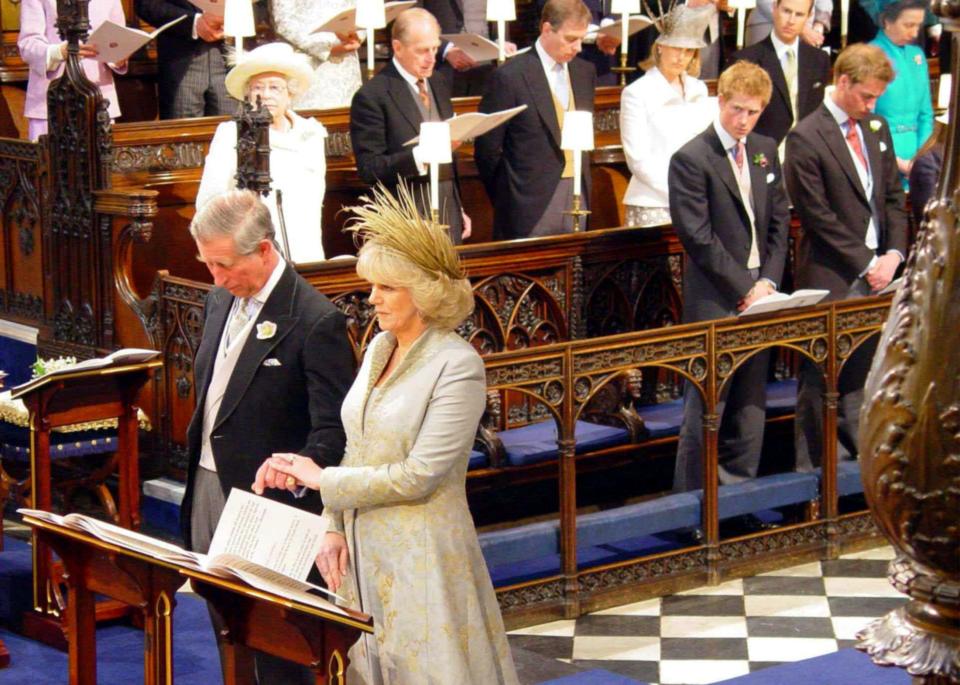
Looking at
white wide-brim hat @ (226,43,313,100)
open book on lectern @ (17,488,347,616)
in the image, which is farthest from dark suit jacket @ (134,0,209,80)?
open book on lectern @ (17,488,347,616)

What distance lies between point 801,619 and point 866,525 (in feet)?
3.25

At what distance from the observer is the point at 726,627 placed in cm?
563

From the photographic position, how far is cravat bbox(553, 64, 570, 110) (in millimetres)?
7426

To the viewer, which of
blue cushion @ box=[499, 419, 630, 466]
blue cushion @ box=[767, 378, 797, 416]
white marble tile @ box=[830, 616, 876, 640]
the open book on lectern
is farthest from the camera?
blue cushion @ box=[767, 378, 797, 416]

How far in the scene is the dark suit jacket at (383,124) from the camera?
6.75 m

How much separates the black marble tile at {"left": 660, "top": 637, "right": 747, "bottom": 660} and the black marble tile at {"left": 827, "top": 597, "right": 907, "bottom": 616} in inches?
19.4

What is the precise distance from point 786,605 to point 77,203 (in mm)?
3296

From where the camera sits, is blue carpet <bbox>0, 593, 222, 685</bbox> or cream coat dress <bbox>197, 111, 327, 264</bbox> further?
cream coat dress <bbox>197, 111, 327, 264</bbox>

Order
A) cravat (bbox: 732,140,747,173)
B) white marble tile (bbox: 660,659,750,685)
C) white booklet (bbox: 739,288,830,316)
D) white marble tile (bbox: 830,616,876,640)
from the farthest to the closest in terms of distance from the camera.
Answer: cravat (bbox: 732,140,747,173)
white booklet (bbox: 739,288,830,316)
white marble tile (bbox: 830,616,876,640)
white marble tile (bbox: 660,659,750,685)

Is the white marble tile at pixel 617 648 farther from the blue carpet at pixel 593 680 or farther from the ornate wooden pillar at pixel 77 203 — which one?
the ornate wooden pillar at pixel 77 203

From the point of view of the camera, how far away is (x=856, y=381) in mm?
6781

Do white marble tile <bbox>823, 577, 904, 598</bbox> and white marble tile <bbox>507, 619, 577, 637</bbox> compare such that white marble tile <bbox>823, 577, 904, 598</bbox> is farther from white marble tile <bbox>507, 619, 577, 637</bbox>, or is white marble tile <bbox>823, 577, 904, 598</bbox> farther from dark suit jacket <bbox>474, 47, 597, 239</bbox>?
dark suit jacket <bbox>474, 47, 597, 239</bbox>

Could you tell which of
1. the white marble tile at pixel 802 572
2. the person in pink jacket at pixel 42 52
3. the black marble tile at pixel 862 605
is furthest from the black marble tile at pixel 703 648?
the person in pink jacket at pixel 42 52

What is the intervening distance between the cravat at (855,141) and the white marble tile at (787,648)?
2270 millimetres
